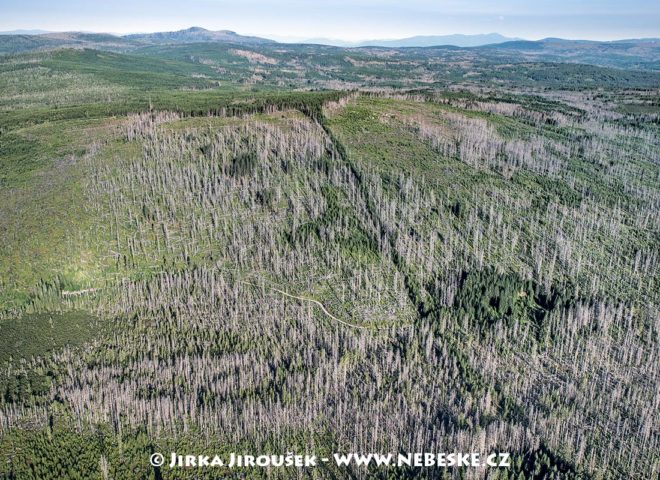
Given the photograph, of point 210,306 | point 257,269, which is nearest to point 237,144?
point 257,269

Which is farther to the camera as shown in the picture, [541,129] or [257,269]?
[541,129]

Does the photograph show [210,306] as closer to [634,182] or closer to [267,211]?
[267,211]

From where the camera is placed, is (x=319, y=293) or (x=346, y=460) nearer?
(x=346, y=460)

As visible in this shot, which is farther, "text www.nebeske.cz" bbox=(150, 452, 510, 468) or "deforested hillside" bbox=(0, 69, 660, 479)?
"deforested hillside" bbox=(0, 69, 660, 479)

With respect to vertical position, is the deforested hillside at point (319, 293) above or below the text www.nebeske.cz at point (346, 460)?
above

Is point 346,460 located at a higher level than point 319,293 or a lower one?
lower

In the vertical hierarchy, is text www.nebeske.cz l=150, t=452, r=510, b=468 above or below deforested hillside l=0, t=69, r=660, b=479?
below

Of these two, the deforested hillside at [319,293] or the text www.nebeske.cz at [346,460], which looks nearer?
the text www.nebeske.cz at [346,460]

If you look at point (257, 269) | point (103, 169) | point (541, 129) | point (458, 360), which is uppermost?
point (541, 129)
